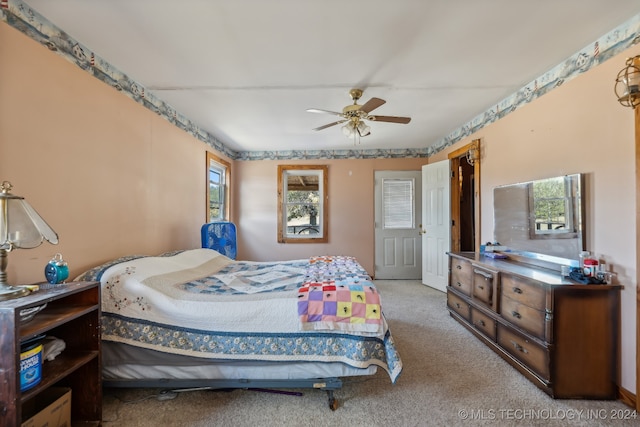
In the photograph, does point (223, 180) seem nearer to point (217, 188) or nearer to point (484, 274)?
point (217, 188)

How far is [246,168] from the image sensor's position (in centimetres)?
495

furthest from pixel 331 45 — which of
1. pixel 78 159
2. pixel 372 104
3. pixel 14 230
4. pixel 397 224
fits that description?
pixel 397 224

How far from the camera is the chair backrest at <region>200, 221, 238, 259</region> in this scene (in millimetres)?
3344

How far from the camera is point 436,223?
167 inches

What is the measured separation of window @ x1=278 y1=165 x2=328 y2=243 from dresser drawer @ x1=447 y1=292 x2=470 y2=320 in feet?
7.82

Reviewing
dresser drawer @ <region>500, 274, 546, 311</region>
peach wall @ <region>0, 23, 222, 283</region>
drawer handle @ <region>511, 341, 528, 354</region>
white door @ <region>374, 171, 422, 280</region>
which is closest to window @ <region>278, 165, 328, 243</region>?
white door @ <region>374, 171, 422, 280</region>

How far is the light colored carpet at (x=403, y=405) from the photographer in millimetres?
1567

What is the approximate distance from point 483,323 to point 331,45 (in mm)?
2702

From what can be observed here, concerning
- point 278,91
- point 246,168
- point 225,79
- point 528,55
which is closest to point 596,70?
point 528,55

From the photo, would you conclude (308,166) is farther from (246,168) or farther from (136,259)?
(136,259)

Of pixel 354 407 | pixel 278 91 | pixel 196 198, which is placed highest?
pixel 278 91

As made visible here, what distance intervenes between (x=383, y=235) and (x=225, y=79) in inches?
144

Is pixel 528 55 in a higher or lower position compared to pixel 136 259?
higher

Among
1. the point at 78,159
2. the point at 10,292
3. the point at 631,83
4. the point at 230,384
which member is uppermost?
the point at 631,83
